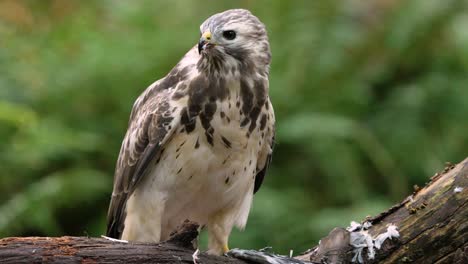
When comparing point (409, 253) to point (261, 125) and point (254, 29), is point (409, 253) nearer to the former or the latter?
point (261, 125)

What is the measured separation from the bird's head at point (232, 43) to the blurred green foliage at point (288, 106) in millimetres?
1890

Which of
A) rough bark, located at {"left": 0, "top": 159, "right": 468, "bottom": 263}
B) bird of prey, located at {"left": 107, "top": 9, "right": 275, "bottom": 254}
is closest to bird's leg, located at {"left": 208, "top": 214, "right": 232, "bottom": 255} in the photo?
bird of prey, located at {"left": 107, "top": 9, "right": 275, "bottom": 254}

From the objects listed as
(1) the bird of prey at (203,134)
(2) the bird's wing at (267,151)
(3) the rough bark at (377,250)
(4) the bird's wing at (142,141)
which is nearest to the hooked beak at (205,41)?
(1) the bird of prey at (203,134)

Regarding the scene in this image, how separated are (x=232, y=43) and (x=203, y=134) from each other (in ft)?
1.55

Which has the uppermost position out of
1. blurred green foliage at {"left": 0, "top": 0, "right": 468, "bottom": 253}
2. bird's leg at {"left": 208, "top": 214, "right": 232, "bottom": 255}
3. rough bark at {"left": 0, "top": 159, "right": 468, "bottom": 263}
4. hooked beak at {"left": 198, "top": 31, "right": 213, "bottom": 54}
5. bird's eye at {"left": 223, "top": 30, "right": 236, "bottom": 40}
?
blurred green foliage at {"left": 0, "top": 0, "right": 468, "bottom": 253}

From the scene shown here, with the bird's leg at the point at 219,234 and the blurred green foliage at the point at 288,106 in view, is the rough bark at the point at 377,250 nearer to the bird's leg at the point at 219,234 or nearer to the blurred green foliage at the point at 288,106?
the bird's leg at the point at 219,234

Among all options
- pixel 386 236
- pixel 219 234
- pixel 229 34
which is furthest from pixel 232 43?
pixel 386 236

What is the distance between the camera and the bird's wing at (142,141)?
4.79 metres

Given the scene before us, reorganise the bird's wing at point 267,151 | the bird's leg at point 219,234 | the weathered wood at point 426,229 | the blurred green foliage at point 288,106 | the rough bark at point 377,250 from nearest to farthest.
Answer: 1. the rough bark at point 377,250
2. the weathered wood at point 426,229
3. the bird's wing at point 267,151
4. the bird's leg at point 219,234
5. the blurred green foliage at point 288,106

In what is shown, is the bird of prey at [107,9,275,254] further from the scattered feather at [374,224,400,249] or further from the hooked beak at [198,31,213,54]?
the scattered feather at [374,224,400,249]

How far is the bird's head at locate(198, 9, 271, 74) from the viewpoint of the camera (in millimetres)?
4641

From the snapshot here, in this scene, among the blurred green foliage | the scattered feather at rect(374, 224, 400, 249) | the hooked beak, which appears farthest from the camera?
the blurred green foliage

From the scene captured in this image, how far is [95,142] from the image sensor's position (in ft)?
23.4

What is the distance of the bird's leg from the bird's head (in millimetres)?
873
